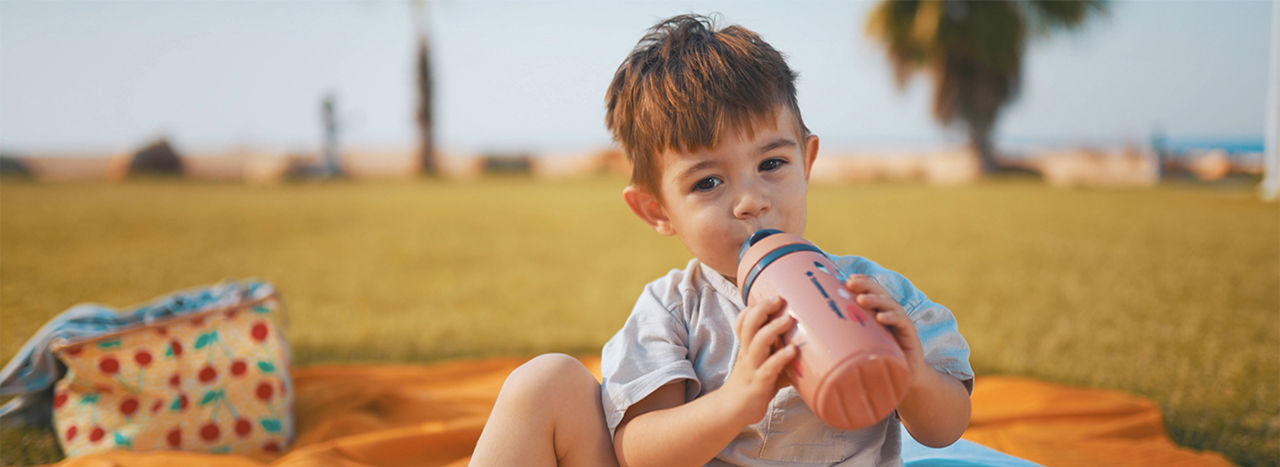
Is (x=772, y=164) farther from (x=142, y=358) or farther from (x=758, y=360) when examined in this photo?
A: (x=142, y=358)

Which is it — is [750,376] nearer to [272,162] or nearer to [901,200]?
[901,200]

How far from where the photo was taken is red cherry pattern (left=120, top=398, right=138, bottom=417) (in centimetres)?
205

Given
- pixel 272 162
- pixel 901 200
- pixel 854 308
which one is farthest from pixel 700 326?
pixel 272 162

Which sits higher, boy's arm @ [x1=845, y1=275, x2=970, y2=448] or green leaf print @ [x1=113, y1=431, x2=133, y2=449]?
boy's arm @ [x1=845, y1=275, x2=970, y2=448]

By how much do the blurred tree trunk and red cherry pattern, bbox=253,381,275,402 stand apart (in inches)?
623

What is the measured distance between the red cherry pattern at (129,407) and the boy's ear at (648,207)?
1486 mm

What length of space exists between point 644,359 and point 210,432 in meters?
1.44

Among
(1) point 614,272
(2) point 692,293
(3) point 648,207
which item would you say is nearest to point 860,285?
(2) point 692,293

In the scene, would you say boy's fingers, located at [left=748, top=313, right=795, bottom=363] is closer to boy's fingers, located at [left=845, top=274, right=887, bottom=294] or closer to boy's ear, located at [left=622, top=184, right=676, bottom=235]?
boy's fingers, located at [left=845, top=274, right=887, bottom=294]

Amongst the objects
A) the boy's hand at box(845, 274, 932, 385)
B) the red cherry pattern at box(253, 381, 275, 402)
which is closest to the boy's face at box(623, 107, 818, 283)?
the boy's hand at box(845, 274, 932, 385)

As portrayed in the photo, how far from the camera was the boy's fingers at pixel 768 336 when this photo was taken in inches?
38.4

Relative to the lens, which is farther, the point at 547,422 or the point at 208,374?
the point at 208,374

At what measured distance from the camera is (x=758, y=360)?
1.01 metres

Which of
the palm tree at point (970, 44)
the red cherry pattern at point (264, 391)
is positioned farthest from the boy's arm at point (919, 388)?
the palm tree at point (970, 44)
